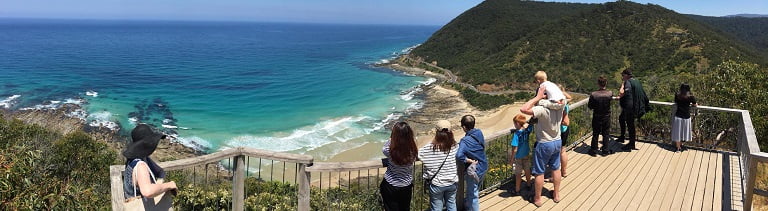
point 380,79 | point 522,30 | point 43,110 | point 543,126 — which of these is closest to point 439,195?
point 543,126

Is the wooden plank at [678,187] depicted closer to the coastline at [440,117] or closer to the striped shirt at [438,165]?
the striped shirt at [438,165]

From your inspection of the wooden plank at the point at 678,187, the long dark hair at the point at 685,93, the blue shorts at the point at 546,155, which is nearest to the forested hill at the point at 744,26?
the long dark hair at the point at 685,93

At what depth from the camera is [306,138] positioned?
3397 cm

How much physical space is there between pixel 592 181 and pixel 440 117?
3378cm

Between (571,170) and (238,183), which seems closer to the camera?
(238,183)

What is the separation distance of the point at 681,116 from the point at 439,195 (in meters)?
6.45

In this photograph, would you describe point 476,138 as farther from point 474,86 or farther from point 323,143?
point 474,86

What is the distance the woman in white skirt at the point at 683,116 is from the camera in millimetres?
8492

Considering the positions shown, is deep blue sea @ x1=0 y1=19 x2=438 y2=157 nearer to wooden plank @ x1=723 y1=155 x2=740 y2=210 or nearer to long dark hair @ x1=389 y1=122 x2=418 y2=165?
wooden plank @ x1=723 y1=155 x2=740 y2=210

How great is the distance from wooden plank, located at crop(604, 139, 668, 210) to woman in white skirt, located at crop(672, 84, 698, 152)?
46 centimetres

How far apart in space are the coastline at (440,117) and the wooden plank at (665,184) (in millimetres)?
19035

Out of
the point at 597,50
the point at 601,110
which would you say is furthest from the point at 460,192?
the point at 597,50

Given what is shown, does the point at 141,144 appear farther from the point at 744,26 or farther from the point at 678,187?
the point at 744,26

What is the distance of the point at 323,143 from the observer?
32219mm
